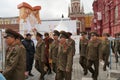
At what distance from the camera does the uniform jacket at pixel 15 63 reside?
691 centimetres

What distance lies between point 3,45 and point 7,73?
399 centimetres

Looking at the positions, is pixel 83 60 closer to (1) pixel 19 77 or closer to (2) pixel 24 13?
(2) pixel 24 13

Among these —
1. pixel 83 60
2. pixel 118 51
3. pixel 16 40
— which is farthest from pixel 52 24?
pixel 16 40

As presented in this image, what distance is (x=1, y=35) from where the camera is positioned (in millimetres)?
10727

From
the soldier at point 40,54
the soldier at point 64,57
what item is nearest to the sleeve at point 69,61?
the soldier at point 64,57

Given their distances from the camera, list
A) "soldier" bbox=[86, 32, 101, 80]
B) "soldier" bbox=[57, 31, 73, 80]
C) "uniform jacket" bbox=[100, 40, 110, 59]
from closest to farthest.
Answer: "soldier" bbox=[57, 31, 73, 80], "soldier" bbox=[86, 32, 101, 80], "uniform jacket" bbox=[100, 40, 110, 59]

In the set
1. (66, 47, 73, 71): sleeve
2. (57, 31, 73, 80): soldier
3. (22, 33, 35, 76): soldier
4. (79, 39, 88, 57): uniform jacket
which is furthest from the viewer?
(79, 39, 88, 57): uniform jacket

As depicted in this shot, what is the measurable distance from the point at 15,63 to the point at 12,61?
76 mm

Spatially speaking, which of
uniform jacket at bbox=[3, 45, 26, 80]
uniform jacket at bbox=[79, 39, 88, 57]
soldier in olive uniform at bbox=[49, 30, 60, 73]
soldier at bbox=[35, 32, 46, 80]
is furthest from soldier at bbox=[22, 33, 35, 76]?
uniform jacket at bbox=[3, 45, 26, 80]

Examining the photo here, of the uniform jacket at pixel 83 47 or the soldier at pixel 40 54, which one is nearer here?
the soldier at pixel 40 54

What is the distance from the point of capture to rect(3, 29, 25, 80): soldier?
22.7ft

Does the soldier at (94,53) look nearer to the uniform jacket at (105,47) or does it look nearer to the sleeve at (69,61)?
the uniform jacket at (105,47)

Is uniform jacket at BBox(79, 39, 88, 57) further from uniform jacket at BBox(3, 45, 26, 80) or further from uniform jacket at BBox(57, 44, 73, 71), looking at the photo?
uniform jacket at BBox(3, 45, 26, 80)

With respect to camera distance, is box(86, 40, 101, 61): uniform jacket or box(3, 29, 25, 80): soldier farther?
box(86, 40, 101, 61): uniform jacket
